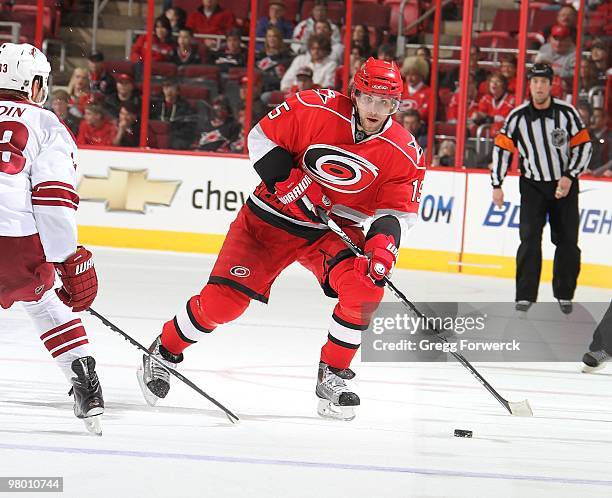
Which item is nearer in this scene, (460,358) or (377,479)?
(377,479)

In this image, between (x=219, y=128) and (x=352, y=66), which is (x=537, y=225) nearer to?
(x=352, y=66)

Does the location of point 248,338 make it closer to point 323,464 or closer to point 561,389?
point 561,389

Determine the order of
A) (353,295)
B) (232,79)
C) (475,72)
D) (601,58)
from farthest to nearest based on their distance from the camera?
(232,79), (475,72), (601,58), (353,295)

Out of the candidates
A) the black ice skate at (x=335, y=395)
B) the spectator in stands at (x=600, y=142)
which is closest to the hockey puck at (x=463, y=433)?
the black ice skate at (x=335, y=395)

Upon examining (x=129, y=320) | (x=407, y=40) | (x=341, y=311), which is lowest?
(x=129, y=320)

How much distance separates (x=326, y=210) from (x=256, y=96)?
491 cm

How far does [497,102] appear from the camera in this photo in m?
8.28

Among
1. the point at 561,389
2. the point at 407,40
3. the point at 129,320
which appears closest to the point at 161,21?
the point at 407,40

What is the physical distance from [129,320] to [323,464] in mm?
2573

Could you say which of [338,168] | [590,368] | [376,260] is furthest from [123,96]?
[376,260]

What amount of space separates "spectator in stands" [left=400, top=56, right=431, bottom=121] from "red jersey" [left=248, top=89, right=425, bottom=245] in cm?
452

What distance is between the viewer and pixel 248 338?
5414 mm

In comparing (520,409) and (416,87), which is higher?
(416,87)

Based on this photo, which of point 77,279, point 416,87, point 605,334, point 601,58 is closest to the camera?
point 77,279
